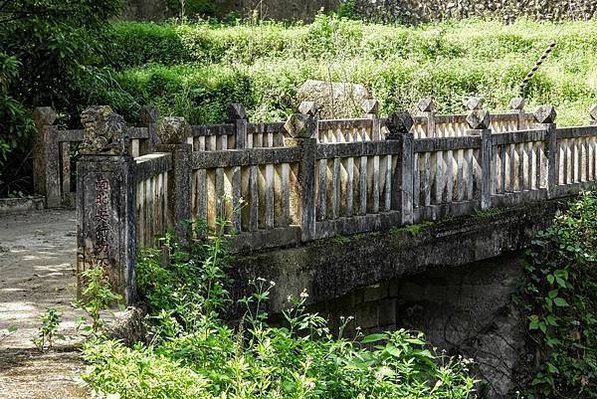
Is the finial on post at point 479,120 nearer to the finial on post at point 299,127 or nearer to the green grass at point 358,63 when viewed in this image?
the finial on post at point 299,127

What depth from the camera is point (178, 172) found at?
8172 mm

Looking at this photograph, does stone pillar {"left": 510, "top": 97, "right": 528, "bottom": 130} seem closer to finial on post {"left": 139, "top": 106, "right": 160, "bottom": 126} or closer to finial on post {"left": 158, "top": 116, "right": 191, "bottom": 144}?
finial on post {"left": 139, "top": 106, "right": 160, "bottom": 126}

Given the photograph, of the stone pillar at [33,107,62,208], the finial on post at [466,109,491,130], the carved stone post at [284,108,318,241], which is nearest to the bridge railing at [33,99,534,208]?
the stone pillar at [33,107,62,208]

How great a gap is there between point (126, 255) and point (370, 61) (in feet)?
59.7

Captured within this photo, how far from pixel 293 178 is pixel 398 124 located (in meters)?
1.57

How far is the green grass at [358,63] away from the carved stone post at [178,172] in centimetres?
971

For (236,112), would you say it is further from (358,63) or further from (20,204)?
(358,63)

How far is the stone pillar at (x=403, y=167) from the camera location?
33.9 feet

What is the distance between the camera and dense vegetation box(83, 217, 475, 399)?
563cm

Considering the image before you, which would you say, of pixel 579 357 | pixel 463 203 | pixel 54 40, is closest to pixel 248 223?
pixel 463 203

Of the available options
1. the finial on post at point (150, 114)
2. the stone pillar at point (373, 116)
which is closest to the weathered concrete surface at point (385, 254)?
the stone pillar at point (373, 116)

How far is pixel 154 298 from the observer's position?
7.25 meters

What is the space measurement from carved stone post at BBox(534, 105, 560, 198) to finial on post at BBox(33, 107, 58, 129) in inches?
230

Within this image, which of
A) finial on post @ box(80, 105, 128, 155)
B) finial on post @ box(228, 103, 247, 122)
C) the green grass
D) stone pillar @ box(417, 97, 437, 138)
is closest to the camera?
finial on post @ box(80, 105, 128, 155)
